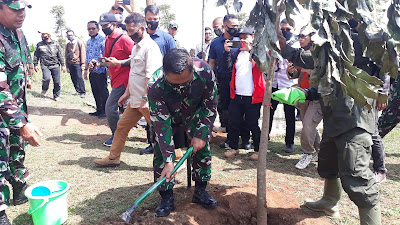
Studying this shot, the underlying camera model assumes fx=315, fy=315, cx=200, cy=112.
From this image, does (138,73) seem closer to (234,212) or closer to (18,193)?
(18,193)

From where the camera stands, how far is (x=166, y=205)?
9.66ft

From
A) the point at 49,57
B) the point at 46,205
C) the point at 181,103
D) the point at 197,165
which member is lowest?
the point at 46,205

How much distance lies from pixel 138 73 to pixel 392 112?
11.2ft

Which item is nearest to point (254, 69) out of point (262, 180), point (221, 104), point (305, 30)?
point (221, 104)

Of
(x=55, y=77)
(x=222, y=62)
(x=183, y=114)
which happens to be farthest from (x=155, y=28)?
(x=55, y=77)

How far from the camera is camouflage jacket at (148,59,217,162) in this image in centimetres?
268

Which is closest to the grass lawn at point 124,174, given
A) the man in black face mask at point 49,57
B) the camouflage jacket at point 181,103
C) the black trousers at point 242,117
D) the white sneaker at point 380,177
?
the white sneaker at point 380,177

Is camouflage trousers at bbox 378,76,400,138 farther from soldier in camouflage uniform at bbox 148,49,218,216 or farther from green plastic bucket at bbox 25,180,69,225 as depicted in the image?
green plastic bucket at bbox 25,180,69,225

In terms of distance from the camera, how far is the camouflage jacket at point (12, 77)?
257 centimetres

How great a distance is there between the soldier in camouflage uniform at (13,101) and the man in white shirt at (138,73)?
47.3 inches

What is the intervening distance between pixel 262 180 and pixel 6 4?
2.64m

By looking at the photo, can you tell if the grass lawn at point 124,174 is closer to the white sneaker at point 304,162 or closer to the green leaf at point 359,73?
the white sneaker at point 304,162

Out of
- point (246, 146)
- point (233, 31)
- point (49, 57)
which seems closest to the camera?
point (233, 31)

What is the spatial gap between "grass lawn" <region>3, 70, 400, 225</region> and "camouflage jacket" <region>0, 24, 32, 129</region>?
946 mm
